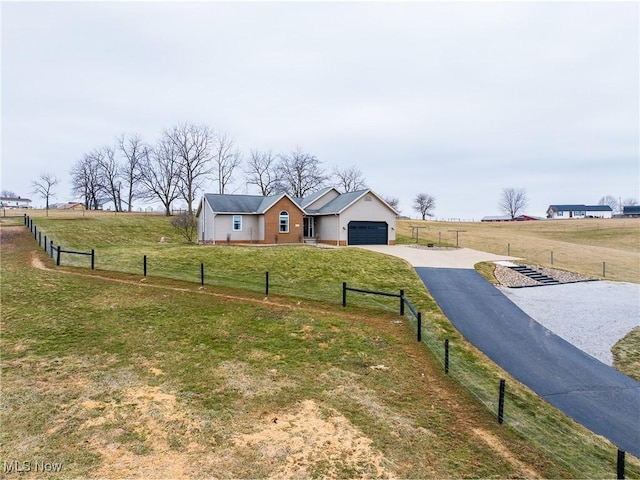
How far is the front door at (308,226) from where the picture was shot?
37.0 metres

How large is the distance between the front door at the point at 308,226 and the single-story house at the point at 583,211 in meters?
109

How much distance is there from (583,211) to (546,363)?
410ft

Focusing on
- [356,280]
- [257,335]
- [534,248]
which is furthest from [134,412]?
[534,248]

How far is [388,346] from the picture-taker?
10.7 meters

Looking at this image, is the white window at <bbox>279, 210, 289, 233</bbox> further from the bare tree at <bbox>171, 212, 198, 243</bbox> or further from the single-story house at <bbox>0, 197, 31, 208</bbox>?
the single-story house at <bbox>0, 197, 31, 208</bbox>

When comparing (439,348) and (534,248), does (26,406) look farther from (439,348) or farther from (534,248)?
(534,248)

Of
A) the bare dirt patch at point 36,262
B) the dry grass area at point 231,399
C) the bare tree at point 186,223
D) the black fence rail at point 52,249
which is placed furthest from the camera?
the bare tree at point 186,223

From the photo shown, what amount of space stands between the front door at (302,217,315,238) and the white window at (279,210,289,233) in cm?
394

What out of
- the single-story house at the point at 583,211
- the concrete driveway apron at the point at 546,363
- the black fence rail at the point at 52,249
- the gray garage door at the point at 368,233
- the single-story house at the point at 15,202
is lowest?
the concrete driveway apron at the point at 546,363


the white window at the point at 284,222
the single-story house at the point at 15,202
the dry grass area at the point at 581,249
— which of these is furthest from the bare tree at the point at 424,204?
the single-story house at the point at 15,202

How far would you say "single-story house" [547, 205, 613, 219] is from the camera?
110 metres

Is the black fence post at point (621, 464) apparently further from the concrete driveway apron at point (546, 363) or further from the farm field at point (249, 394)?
the concrete driveway apron at point (546, 363)

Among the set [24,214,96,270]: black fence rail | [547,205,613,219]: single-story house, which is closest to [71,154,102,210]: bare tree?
[24,214,96,270]: black fence rail

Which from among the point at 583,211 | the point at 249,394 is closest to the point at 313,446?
the point at 249,394
